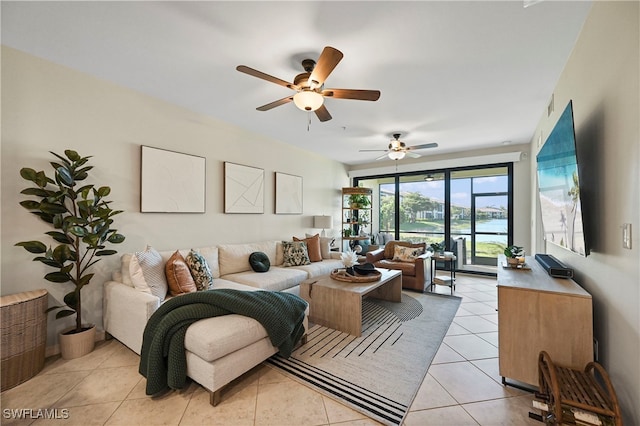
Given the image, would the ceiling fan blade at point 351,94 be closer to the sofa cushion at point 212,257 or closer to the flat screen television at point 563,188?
the flat screen television at point 563,188

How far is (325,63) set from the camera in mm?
1867

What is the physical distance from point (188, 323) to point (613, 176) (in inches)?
110

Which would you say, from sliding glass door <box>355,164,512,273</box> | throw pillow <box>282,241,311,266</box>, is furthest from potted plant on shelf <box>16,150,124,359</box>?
sliding glass door <box>355,164,512,273</box>

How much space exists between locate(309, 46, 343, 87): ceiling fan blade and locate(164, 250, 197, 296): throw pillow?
2.17 metres

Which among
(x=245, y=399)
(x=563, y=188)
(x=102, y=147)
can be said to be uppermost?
(x=102, y=147)

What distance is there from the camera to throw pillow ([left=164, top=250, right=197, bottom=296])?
8.29ft

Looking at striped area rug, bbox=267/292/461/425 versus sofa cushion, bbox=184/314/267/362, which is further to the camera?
striped area rug, bbox=267/292/461/425

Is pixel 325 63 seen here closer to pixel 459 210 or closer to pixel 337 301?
pixel 337 301

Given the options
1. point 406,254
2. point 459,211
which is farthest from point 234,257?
point 459,211

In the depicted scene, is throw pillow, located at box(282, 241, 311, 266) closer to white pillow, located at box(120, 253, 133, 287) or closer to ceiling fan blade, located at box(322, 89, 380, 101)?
white pillow, located at box(120, 253, 133, 287)

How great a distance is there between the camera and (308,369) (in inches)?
82.6

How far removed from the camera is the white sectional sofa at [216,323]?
170cm

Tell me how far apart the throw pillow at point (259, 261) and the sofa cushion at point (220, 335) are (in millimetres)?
1631

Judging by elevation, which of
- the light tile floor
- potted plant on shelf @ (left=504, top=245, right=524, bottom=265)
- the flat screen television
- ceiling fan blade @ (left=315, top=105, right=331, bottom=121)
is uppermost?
ceiling fan blade @ (left=315, top=105, right=331, bottom=121)
